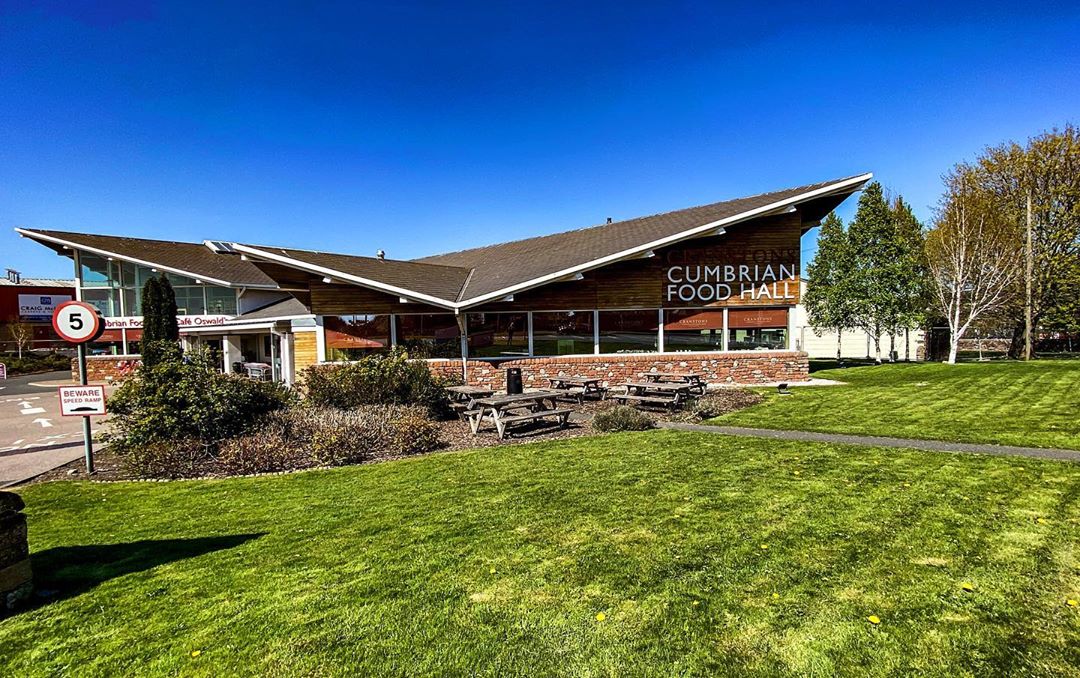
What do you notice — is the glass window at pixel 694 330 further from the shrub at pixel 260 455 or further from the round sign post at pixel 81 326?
the round sign post at pixel 81 326

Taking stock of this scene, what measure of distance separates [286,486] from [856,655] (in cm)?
650

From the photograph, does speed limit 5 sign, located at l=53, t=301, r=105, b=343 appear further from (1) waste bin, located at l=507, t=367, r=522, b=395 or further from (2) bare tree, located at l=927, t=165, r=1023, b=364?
(2) bare tree, located at l=927, t=165, r=1023, b=364

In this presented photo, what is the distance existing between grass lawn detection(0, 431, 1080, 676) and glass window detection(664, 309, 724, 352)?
1039 cm

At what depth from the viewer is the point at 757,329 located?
16.5 m

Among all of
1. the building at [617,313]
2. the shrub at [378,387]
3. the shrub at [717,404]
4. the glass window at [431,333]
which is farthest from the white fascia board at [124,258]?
the shrub at [717,404]

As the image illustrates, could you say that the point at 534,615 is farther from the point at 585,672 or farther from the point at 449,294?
the point at 449,294

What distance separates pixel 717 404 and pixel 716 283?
20.8ft

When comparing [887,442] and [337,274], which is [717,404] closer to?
[887,442]

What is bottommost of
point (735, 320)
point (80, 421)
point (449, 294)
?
point (80, 421)

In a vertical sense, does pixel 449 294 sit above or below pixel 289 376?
above

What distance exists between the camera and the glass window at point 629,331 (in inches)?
654

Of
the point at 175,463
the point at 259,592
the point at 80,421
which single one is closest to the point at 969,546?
the point at 259,592

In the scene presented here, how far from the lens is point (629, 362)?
16.4 metres

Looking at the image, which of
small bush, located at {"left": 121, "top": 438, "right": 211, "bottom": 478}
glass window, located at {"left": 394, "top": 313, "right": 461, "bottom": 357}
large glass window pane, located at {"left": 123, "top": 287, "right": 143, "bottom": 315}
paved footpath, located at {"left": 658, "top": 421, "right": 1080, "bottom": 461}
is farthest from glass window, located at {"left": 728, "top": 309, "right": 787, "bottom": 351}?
large glass window pane, located at {"left": 123, "top": 287, "right": 143, "bottom": 315}
